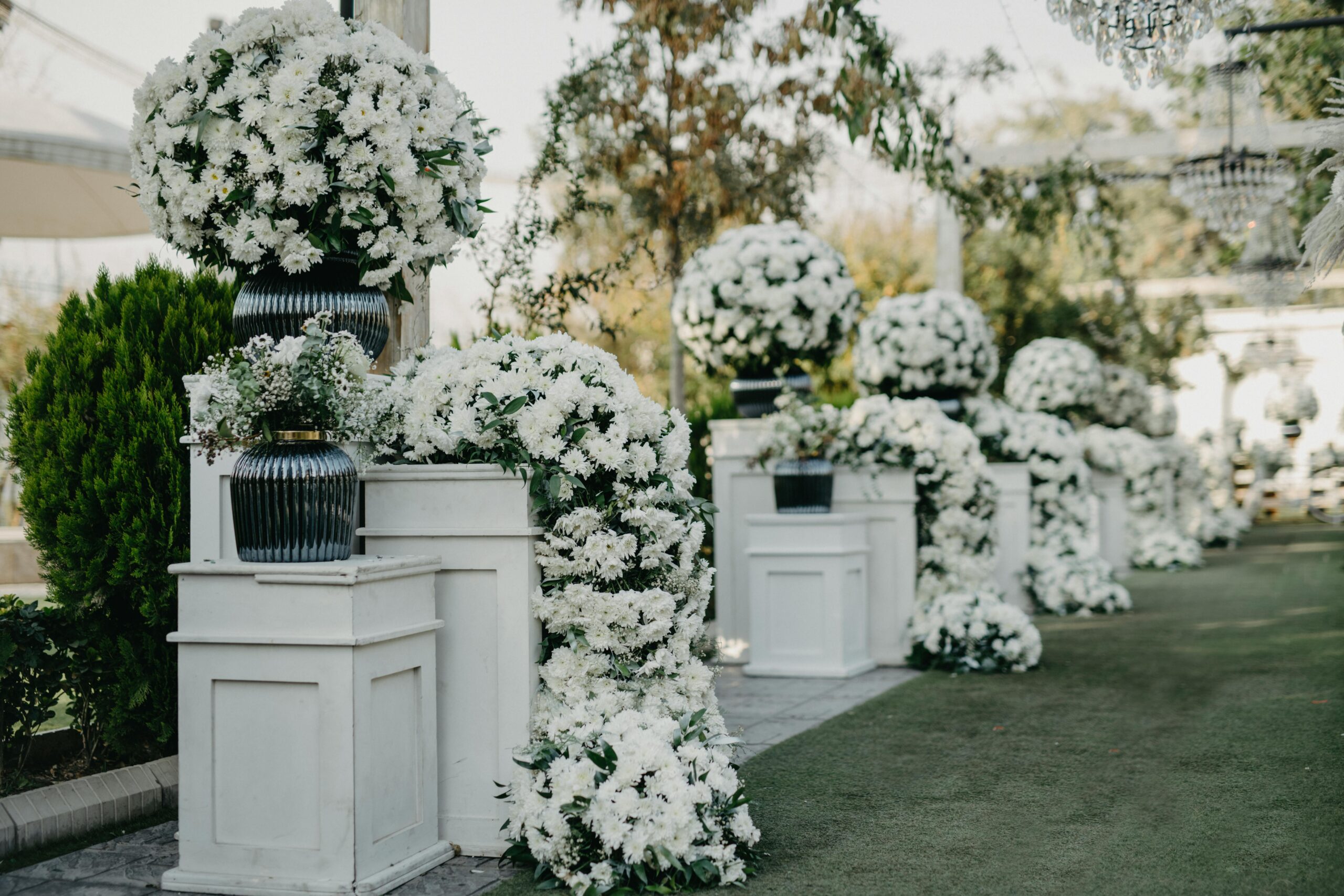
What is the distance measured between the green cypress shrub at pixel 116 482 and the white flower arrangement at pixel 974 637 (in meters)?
4.34

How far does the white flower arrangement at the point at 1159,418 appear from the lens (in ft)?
50.0

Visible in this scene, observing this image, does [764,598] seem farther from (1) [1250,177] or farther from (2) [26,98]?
(2) [26,98]

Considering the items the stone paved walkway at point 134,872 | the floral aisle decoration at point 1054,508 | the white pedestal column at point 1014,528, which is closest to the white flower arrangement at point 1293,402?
the floral aisle decoration at point 1054,508

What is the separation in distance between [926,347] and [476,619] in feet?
18.2

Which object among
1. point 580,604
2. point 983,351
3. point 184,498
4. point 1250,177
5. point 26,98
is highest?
point 26,98

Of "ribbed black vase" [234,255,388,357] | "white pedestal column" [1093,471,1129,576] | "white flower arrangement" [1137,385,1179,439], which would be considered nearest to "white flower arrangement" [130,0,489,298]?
"ribbed black vase" [234,255,388,357]

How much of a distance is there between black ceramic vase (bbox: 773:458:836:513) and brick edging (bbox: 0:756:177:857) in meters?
3.69

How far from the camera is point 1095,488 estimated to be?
13391 mm

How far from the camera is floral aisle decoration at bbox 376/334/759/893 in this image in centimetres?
315

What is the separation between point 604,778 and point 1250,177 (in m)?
7.31

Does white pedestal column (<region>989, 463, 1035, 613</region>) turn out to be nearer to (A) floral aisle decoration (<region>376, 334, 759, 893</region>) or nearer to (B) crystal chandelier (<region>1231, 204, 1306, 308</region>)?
(B) crystal chandelier (<region>1231, 204, 1306, 308</region>)

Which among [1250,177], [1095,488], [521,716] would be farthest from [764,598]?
[1095,488]

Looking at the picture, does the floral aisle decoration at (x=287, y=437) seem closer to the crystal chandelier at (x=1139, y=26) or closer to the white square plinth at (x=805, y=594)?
the crystal chandelier at (x=1139, y=26)

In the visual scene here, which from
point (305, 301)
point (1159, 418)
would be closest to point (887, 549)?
point (305, 301)
